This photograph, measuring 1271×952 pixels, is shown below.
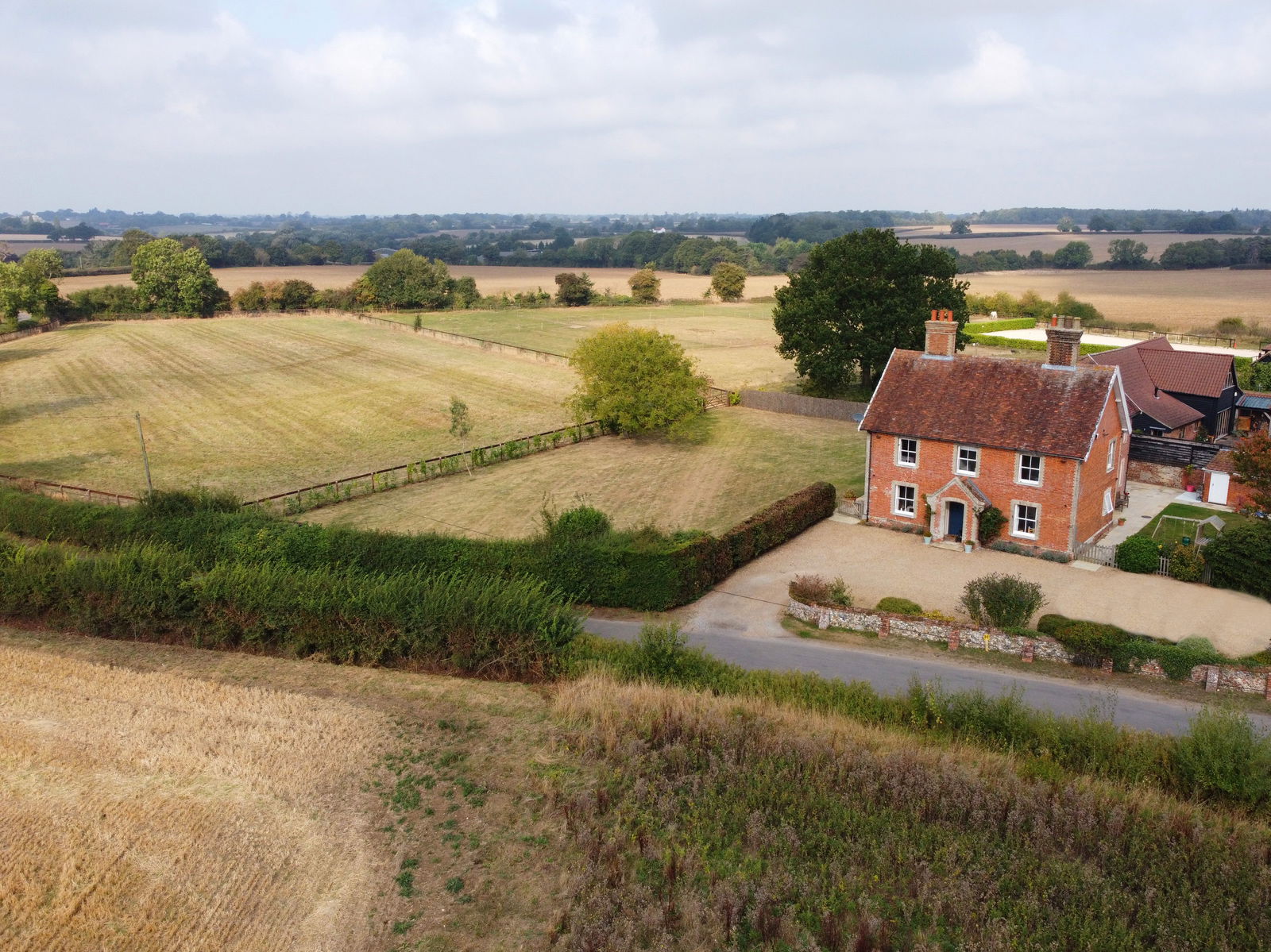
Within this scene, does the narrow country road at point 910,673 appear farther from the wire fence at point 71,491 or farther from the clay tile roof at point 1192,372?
the clay tile roof at point 1192,372

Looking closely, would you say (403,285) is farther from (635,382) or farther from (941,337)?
(941,337)

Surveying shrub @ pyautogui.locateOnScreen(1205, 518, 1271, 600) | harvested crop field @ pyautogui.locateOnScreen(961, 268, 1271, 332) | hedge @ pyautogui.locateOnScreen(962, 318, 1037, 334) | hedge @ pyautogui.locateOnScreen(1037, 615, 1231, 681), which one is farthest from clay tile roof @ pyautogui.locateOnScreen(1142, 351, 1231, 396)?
harvested crop field @ pyautogui.locateOnScreen(961, 268, 1271, 332)

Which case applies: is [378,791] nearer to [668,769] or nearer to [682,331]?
[668,769]

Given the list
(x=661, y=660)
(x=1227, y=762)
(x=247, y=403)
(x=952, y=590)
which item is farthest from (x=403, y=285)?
(x=1227, y=762)

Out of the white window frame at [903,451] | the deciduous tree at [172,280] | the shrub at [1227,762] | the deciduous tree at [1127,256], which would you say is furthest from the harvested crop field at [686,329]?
the deciduous tree at [1127,256]

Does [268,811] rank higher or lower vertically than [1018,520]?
lower

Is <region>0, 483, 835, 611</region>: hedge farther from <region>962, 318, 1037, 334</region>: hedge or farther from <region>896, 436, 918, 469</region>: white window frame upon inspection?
<region>962, 318, 1037, 334</region>: hedge
